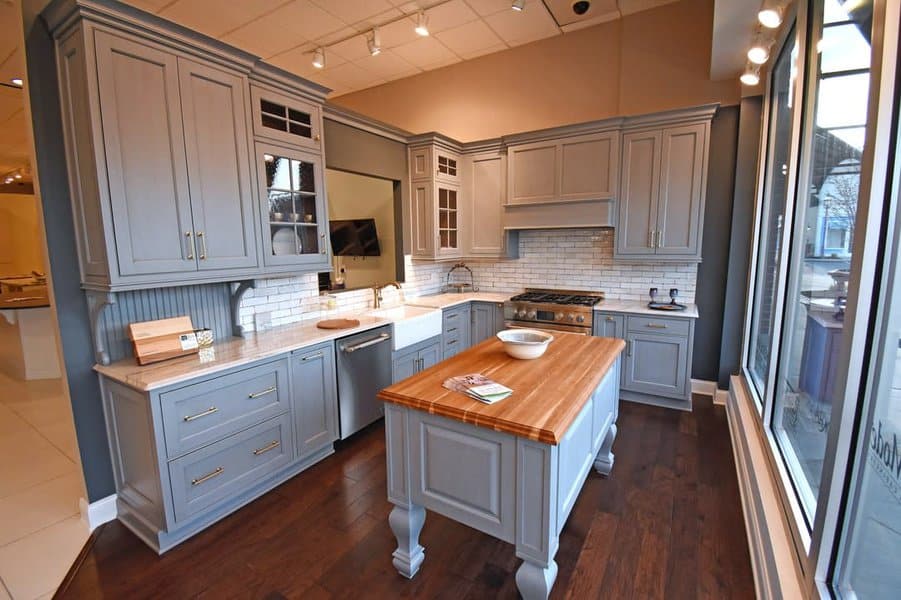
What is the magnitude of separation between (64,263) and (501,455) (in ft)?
7.91

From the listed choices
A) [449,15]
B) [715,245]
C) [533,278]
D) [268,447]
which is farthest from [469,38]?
[268,447]

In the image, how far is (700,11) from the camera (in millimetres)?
3617

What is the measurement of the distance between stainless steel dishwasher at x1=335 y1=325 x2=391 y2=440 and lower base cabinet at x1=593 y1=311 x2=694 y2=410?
6.59 feet

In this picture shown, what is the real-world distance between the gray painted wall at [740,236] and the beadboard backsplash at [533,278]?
0.33 metres

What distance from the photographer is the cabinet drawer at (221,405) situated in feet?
6.78

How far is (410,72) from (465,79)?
0.74 m

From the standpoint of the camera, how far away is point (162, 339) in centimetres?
232

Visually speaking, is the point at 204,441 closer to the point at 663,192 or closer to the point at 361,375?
the point at 361,375

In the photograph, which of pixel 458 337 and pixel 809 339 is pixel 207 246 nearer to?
pixel 458 337

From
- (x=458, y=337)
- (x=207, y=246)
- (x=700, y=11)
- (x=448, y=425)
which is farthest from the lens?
(x=458, y=337)

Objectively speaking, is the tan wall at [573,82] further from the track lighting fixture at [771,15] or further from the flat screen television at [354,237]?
the flat screen television at [354,237]

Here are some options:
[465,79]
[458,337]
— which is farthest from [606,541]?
[465,79]

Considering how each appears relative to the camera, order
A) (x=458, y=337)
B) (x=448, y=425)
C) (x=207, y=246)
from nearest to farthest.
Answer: (x=448, y=425), (x=207, y=246), (x=458, y=337)

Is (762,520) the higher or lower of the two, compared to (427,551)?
higher
